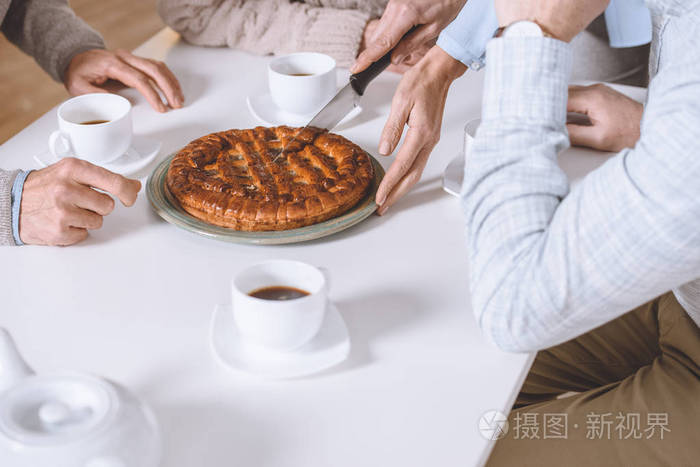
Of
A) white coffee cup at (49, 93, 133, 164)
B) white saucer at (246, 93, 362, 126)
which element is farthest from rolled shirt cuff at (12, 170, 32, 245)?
white saucer at (246, 93, 362, 126)

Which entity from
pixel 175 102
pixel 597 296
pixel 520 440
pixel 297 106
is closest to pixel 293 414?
pixel 597 296

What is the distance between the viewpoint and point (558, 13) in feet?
2.64

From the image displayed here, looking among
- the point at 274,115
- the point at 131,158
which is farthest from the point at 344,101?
the point at 131,158

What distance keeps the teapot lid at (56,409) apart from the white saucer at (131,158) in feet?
1.93

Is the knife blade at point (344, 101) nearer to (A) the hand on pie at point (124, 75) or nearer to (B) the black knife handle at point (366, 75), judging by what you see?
(B) the black knife handle at point (366, 75)

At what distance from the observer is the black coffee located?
799 millimetres

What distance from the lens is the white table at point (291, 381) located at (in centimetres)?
69

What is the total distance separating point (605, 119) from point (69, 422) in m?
1.05

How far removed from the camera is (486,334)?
0.79 meters

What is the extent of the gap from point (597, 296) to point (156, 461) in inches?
18.9

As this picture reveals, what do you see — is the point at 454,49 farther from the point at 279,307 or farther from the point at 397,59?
the point at 279,307

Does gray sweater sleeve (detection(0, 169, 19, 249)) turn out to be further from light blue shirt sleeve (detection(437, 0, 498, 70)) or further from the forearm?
light blue shirt sleeve (detection(437, 0, 498, 70))

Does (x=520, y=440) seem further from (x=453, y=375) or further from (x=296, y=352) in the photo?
(x=296, y=352)

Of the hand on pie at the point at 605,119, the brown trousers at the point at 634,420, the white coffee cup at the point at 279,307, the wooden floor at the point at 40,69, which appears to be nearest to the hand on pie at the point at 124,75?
the white coffee cup at the point at 279,307
